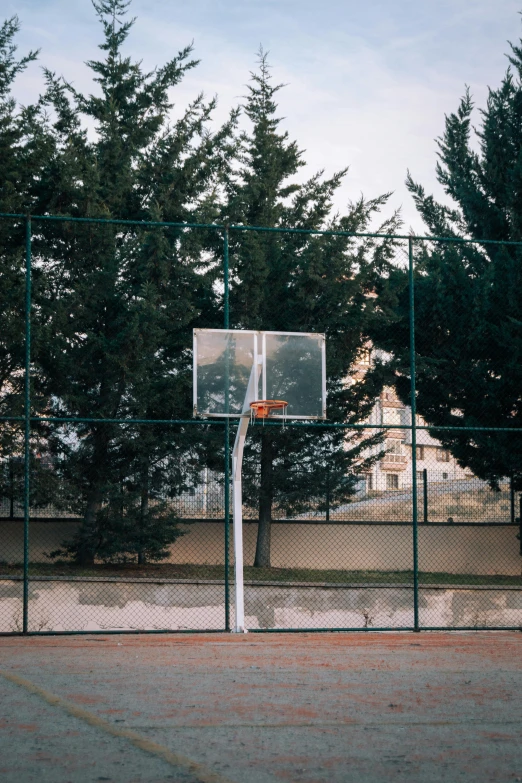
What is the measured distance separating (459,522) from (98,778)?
50.1 ft

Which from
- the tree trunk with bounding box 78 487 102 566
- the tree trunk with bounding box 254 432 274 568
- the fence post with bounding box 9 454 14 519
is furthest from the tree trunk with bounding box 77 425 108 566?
the tree trunk with bounding box 254 432 274 568

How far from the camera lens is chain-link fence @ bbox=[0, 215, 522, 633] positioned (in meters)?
17.6

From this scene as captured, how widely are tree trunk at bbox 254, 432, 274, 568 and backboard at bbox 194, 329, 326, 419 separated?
8.19m

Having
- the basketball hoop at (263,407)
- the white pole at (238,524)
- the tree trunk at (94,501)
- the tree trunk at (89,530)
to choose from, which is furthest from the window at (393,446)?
the white pole at (238,524)

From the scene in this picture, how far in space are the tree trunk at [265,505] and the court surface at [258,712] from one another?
8.89m

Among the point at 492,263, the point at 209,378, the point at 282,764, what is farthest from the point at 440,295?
the point at 282,764

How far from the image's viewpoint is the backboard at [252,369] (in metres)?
10.4

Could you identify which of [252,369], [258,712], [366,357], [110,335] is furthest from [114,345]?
[258,712]

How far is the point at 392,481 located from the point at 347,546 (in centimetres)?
149

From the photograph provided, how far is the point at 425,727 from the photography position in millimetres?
5750

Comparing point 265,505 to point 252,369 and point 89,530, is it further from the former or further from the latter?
point 252,369

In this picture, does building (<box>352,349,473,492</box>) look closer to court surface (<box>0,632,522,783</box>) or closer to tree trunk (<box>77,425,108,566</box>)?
tree trunk (<box>77,425,108,566</box>)

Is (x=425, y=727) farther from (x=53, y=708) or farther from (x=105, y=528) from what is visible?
(x=105, y=528)

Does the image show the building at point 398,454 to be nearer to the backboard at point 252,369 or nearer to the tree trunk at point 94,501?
the tree trunk at point 94,501
